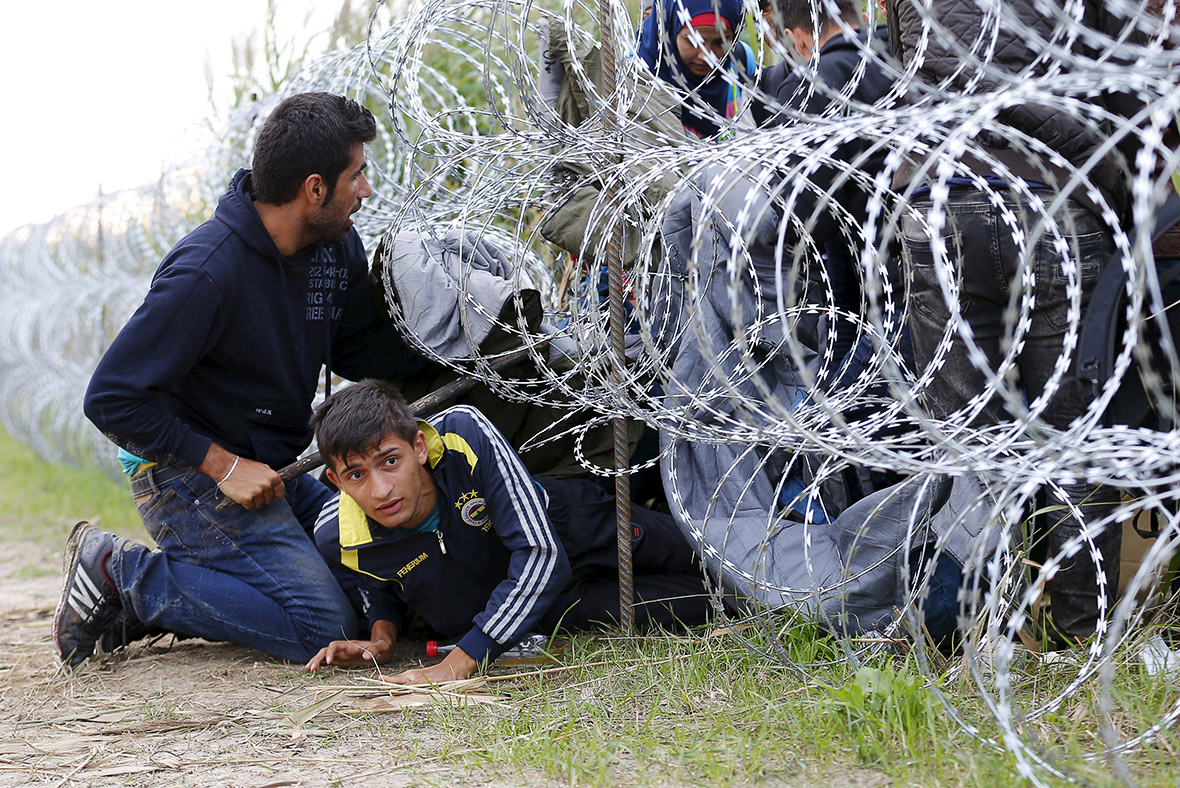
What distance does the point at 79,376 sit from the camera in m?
7.70

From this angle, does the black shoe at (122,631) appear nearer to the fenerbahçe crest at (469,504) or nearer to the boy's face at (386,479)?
the boy's face at (386,479)

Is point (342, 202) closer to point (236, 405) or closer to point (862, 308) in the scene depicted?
point (236, 405)

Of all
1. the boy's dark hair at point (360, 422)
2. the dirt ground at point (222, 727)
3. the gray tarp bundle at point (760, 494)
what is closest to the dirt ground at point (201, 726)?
the dirt ground at point (222, 727)

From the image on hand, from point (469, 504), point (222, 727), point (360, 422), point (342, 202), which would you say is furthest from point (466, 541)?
point (342, 202)

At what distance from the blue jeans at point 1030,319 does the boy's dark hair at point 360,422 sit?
1463 millimetres

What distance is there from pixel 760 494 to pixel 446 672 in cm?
106

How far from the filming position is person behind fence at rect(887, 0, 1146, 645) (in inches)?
101

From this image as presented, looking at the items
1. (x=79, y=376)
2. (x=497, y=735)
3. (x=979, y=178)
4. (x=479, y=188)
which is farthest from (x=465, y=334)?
(x=79, y=376)

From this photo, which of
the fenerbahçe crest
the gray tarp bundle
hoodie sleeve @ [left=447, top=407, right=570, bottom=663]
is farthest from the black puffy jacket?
the fenerbahçe crest

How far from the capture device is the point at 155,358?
132 inches

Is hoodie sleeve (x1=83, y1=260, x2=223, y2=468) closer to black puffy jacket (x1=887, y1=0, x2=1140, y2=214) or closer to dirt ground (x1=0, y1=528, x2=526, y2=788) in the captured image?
dirt ground (x1=0, y1=528, x2=526, y2=788)

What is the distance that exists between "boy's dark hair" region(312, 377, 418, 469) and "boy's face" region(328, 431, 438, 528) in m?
0.02

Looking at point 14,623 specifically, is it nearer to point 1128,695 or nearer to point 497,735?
point 497,735

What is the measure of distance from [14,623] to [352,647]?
6.71ft
